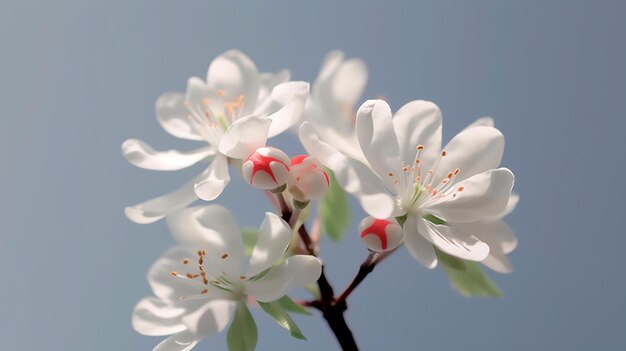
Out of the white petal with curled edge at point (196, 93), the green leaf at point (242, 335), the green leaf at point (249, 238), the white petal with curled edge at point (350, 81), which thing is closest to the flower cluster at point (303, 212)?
the green leaf at point (242, 335)

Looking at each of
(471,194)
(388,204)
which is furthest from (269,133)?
(471,194)

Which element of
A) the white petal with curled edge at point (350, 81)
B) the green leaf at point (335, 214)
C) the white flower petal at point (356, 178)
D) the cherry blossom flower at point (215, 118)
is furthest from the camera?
the white petal with curled edge at point (350, 81)

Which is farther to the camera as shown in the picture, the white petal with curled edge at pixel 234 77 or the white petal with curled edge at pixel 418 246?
the white petal with curled edge at pixel 234 77

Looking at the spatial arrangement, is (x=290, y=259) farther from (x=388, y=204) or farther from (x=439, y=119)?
(x=439, y=119)

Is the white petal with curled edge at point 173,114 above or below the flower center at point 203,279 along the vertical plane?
above

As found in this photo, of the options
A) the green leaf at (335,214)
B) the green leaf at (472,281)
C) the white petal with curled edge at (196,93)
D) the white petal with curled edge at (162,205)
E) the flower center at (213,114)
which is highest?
the white petal with curled edge at (196,93)

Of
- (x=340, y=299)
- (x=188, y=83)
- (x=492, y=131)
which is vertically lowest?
(x=340, y=299)

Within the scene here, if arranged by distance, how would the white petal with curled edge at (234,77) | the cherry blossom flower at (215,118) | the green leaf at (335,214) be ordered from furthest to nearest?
the green leaf at (335,214), the white petal with curled edge at (234,77), the cherry blossom flower at (215,118)

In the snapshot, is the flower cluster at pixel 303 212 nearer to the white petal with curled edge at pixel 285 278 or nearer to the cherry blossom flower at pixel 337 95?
the white petal with curled edge at pixel 285 278
